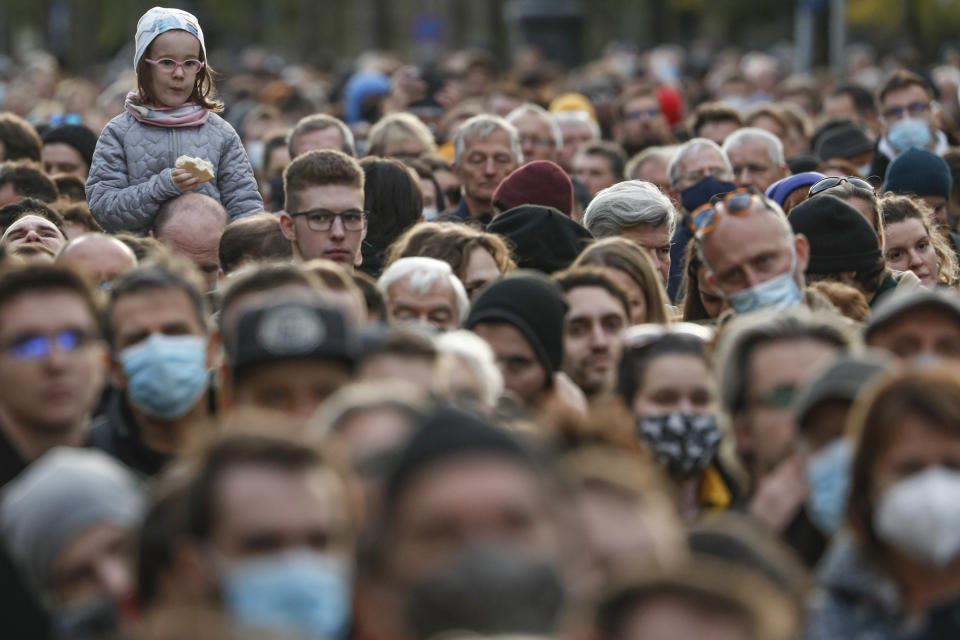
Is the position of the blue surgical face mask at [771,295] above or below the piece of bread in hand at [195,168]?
below

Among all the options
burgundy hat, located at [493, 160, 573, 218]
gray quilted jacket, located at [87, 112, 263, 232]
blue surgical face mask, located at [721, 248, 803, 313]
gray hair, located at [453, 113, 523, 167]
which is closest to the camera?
blue surgical face mask, located at [721, 248, 803, 313]

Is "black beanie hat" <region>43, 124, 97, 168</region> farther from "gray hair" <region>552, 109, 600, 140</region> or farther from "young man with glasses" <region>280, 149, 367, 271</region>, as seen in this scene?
"gray hair" <region>552, 109, 600, 140</region>

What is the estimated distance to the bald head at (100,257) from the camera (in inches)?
A: 314

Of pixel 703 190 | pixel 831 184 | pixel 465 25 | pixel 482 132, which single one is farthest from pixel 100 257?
pixel 465 25

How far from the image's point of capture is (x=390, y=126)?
13531 millimetres

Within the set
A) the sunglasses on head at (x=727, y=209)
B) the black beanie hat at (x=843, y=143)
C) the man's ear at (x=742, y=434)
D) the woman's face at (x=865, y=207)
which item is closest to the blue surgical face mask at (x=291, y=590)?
the man's ear at (x=742, y=434)

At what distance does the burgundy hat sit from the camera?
35.3ft

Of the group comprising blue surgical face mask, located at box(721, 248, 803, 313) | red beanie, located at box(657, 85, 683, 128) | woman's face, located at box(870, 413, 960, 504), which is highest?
woman's face, located at box(870, 413, 960, 504)

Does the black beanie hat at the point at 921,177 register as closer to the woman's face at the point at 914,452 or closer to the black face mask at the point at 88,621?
the woman's face at the point at 914,452

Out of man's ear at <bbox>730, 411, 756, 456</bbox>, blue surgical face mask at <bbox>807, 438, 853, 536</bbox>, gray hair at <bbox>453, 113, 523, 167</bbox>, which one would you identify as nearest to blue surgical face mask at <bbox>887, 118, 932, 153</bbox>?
gray hair at <bbox>453, 113, 523, 167</bbox>

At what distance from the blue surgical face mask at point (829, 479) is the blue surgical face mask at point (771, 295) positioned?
2215mm

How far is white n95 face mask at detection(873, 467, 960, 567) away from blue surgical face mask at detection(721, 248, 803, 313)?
2.90 m

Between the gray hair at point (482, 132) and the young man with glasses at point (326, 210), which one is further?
the gray hair at point (482, 132)

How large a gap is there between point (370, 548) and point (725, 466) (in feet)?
8.14
